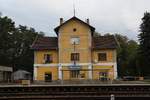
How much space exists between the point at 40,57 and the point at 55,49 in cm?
266

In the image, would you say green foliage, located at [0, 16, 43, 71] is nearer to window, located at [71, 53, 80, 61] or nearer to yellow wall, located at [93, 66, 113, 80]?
window, located at [71, 53, 80, 61]

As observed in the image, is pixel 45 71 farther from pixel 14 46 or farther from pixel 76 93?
pixel 14 46

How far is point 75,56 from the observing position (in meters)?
57.3

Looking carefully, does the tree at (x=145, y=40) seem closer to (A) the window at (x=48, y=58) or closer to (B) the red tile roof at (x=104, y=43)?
(B) the red tile roof at (x=104, y=43)

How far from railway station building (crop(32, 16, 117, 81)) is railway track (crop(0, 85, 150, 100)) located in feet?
91.1

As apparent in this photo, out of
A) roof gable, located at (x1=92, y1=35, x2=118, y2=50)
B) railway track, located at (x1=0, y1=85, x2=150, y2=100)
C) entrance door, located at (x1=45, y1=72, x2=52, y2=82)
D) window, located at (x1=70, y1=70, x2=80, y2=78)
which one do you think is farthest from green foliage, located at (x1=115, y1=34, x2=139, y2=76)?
railway track, located at (x1=0, y1=85, x2=150, y2=100)

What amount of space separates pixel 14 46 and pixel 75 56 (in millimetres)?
33281

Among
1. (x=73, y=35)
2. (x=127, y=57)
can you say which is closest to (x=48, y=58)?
(x=73, y=35)

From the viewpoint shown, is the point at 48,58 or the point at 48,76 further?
the point at 48,58

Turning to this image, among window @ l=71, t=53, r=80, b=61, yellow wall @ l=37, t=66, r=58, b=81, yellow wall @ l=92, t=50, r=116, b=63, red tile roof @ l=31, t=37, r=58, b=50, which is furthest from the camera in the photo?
red tile roof @ l=31, t=37, r=58, b=50

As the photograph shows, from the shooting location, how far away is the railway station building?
55.8 m

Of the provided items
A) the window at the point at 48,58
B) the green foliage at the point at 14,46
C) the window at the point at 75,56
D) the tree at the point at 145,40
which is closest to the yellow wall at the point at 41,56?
the window at the point at 48,58

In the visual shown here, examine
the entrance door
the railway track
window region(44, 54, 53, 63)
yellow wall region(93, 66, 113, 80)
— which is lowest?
the railway track

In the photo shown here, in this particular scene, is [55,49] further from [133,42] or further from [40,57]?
[133,42]
